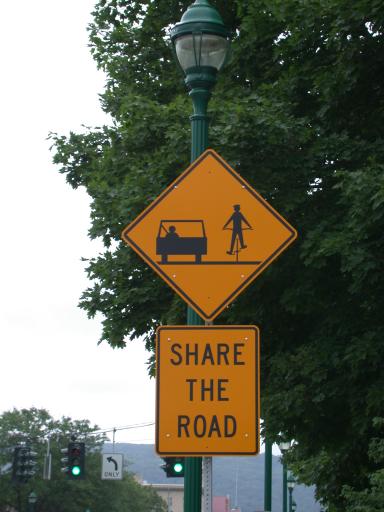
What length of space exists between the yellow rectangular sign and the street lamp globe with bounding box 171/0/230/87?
267 centimetres

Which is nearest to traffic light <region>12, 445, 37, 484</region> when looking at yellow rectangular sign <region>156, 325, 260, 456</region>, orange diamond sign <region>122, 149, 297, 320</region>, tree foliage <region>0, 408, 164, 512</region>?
orange diamond sign <region>122, 149, 297, 320</region>

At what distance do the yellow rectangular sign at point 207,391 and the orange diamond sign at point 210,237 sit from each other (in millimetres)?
357

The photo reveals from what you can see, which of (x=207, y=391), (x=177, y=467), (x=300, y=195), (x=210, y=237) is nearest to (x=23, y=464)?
(x=177, y=467)

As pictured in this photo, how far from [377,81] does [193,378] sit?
1106 centimetres

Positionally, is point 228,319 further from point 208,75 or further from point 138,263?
point 208,75

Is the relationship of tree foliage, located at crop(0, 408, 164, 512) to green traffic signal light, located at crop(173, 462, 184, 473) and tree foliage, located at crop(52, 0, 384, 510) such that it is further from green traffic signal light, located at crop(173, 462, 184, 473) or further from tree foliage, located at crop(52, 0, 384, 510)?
tree foliage, located at crop(52, 0, 384, 510)

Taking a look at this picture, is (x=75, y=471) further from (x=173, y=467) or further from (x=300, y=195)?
(x=300, y=195)

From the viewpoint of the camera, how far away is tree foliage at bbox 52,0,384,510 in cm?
1416

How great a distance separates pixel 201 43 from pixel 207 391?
125 inches

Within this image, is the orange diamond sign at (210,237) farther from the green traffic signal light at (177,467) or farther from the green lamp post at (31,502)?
the green lamp post at (31,502)

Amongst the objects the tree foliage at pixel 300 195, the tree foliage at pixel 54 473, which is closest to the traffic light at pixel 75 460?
the tree foliage at pixel 300 195

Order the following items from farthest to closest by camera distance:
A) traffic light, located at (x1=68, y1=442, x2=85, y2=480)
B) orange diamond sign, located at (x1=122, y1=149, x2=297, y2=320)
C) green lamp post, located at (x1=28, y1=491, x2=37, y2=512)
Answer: green lamp post, located at (x1=28, y1=491, x2=37, y2=512) → traffic light, located at (x1=68, y1=442, x2=85, y2=480) → orange diamond sign, located at (x1=122, y1=149, x2=297, y2=320)

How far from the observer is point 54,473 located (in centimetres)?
8450

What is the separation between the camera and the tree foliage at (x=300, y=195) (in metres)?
14.2
